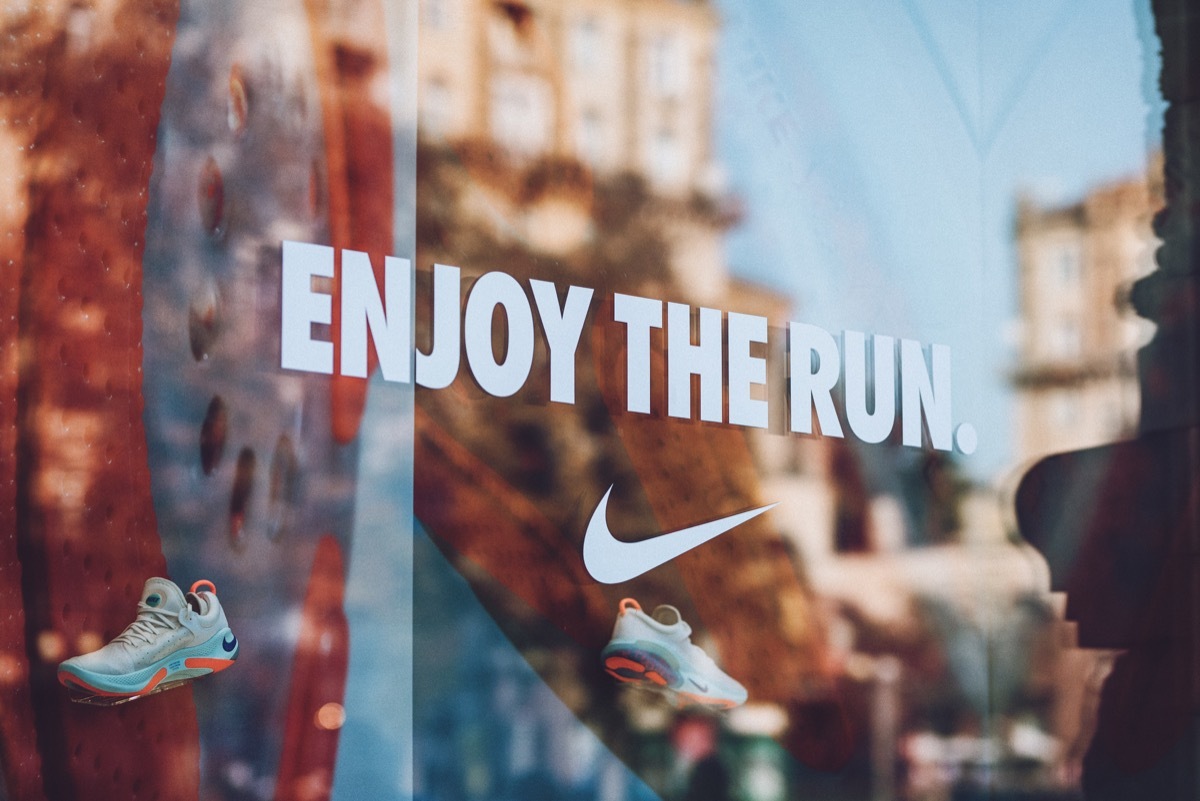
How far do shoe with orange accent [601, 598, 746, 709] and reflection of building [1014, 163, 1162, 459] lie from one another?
5.93ft

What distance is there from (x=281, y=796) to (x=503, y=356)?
139 centimetres

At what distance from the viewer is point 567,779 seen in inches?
168

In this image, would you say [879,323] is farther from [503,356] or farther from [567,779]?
[567,779]

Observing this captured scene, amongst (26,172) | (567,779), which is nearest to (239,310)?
(26,172)

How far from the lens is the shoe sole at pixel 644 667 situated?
4.26 metres

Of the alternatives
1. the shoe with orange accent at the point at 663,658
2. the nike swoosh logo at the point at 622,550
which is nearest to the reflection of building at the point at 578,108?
the nike swoosh logo at the point at 622,550

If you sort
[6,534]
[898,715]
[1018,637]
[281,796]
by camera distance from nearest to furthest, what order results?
[6,534] → [281,796] → [898,715] → [1018,637]

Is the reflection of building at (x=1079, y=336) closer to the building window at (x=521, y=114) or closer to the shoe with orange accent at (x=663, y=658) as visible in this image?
the shoe with orange accent at (x=663, y=658)

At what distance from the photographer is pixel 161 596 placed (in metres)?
3.52

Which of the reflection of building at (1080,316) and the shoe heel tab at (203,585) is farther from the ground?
the reflection of building at (1080,316)

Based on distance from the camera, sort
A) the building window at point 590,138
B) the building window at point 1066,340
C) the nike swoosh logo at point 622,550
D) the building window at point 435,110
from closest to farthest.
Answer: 1. the building window at point 435,110
2. the nike swoosh logo at point 622,550
3. the building window at point 590,138
4. the building window at point 1066,340

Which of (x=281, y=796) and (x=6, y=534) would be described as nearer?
(x=6, y=534)

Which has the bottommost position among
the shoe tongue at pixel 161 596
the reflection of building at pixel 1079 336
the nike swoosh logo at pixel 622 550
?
the shoe tongue at pixel 161 596

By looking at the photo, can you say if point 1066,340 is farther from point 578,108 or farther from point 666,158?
point 578,108
